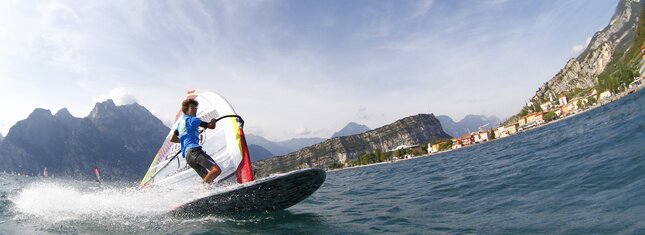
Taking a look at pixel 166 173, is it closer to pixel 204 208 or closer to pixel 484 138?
pixel 204 208

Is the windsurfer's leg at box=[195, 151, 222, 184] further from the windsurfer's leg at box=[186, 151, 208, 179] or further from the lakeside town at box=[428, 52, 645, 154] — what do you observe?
the lakeside town at box=[428, 52, 645, 154]

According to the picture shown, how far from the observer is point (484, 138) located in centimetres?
17188

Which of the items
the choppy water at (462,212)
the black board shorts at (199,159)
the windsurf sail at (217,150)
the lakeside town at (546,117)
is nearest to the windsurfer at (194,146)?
the black board shorts at (199,159)

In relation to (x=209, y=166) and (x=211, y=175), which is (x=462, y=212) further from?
(x=209, y=166)

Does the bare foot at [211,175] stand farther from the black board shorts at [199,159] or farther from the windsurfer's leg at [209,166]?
the black board shorts at [199,159]

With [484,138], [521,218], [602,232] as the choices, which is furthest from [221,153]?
[484,138]

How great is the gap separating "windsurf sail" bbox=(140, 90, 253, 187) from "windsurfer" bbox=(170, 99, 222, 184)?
559 millimetres

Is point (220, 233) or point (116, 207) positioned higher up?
point (116, 207)

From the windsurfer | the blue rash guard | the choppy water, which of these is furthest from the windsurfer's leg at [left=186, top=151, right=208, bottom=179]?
the choppy water

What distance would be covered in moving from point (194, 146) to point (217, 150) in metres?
1.59

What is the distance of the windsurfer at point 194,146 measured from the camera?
Result: 9.99 meters

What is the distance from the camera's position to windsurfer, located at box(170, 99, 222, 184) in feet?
32.8

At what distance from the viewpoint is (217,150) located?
464 inches

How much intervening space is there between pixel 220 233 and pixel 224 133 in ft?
15.3
